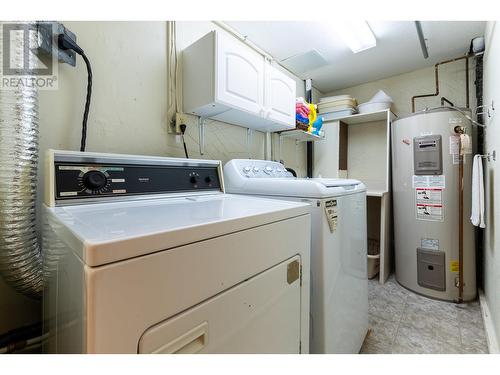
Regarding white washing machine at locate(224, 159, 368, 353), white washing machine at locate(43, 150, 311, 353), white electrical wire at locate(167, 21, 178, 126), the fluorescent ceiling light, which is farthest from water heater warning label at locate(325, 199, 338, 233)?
the fluorescent ceiling light

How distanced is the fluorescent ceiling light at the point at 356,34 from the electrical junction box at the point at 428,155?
0.99 meters

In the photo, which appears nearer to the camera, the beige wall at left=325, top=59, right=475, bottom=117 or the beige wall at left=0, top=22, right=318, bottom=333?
the beige wall at left=0, top=22, right=318, bottom=333

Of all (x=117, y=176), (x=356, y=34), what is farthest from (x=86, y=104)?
(x=356, y=34)

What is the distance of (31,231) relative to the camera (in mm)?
890

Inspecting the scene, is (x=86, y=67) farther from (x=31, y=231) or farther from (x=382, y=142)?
(x=382, y=142)

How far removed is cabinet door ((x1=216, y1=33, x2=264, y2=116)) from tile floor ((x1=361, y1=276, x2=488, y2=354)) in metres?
1.79

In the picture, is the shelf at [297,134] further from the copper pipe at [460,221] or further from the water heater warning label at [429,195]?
the copper pipe at [460,221]

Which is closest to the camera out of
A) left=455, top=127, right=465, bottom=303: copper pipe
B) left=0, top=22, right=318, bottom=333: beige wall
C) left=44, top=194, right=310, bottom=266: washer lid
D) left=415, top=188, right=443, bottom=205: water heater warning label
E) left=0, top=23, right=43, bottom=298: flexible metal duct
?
left=44, top=194, right=310, bottom=266: washer lid

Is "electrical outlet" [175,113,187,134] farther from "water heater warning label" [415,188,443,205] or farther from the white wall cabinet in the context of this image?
"water heater warning label" [415,188,443,205]

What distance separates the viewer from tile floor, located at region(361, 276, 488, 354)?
1.56 metres

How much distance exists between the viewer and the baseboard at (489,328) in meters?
1.44

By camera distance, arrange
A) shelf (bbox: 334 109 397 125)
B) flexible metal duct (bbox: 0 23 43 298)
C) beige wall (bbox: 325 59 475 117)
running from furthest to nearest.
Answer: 1. shelf (bbox: 334 109 397 125)
2. beige wall (bbox: 325 59 475 117)
3. flexible metal duct (bbox: 0 23 43 298)

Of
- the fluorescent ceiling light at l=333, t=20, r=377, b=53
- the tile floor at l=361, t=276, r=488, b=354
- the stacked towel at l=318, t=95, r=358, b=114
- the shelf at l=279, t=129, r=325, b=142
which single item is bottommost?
the tile floor at l=361, t=276, r=488, b=354
